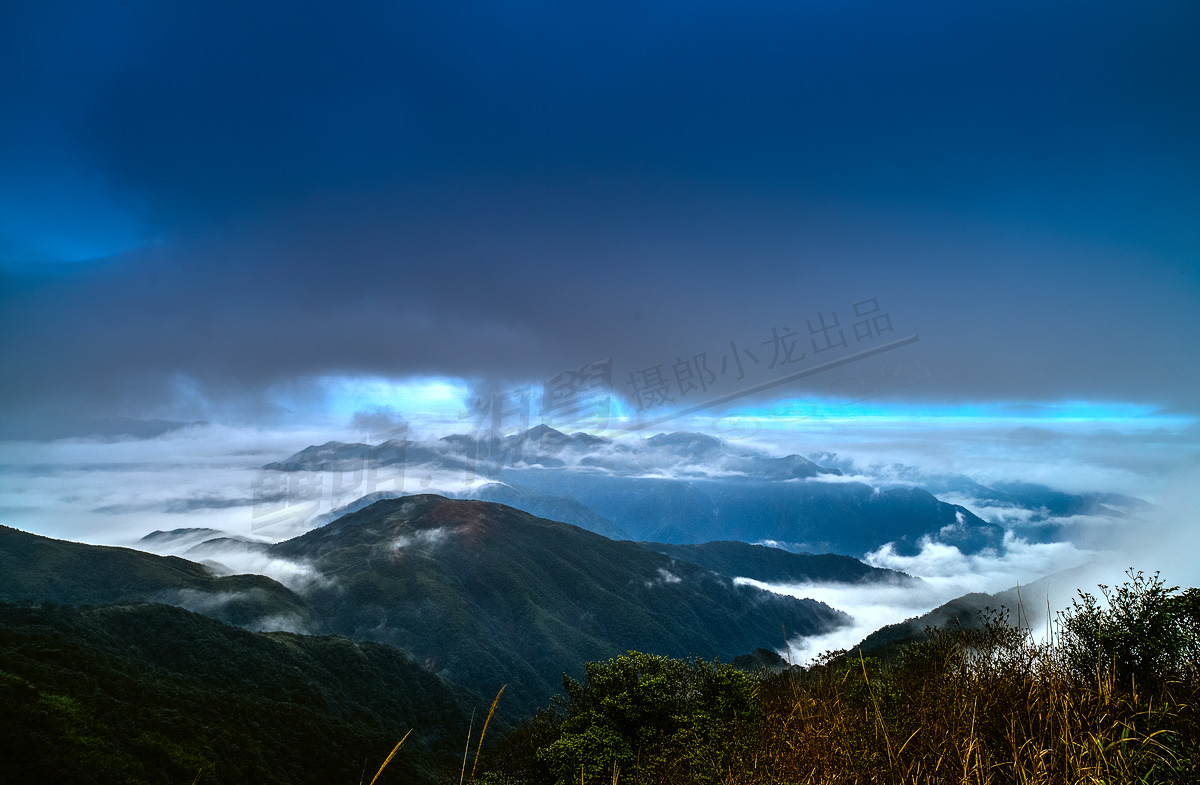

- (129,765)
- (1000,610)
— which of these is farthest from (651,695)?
(129,765)

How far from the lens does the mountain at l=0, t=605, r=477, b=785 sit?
231 feet

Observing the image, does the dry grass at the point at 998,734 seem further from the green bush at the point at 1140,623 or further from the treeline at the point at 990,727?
the green bush at the point at 1140,623

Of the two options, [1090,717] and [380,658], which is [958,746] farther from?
[380,658]

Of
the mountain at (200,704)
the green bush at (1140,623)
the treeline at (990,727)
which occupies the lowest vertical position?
the mountain at (200,704)

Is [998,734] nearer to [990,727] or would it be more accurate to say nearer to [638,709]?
[990,727]

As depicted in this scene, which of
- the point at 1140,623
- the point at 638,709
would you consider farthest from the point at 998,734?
the point at 638,709

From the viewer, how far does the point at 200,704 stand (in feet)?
317

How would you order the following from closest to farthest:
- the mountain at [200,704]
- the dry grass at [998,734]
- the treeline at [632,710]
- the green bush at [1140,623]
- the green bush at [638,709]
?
1. the dry grass at [998,734]
2. the treeline at [632,710]
3. the green bush at [1140,623]
4. the green bush at [638,709]
5. the mountain at [200,704]

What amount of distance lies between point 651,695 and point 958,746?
29.3m

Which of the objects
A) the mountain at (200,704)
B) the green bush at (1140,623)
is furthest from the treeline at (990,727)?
the mountain at (200,704)

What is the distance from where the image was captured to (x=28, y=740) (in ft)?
213

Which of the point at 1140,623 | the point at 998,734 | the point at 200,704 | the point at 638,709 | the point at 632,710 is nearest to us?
the point at 998,734

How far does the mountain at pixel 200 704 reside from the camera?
7031 centimetres

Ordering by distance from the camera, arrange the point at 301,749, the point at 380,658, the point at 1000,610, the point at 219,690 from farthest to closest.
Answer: the point at 380,658 → the point at 219,690 → the point at 301,749 → the point at 1000,610
